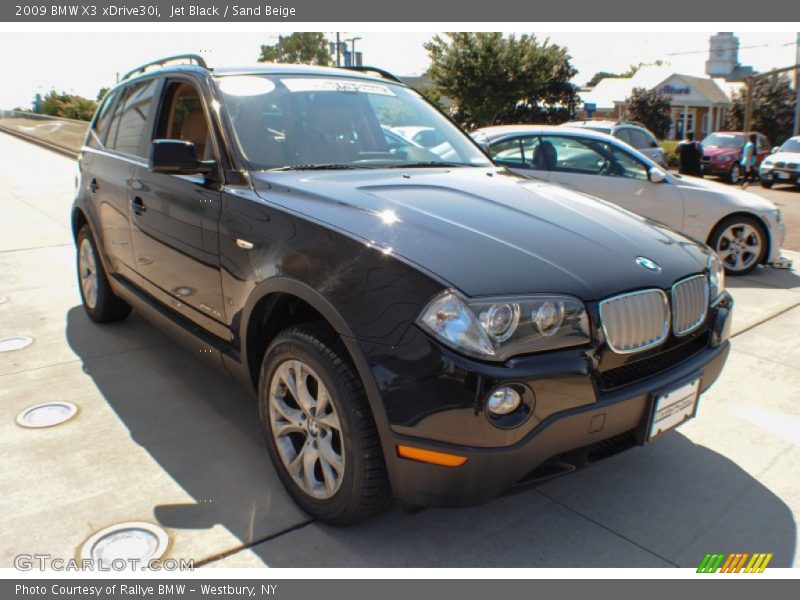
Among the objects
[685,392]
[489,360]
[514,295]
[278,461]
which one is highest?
[514,295]

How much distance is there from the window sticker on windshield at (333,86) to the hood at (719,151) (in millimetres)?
19558

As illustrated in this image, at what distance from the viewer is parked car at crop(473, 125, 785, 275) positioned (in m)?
7.59

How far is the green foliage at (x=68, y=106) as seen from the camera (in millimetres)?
43013

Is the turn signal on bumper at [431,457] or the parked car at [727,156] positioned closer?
the turn signal on bumper at [431,457]

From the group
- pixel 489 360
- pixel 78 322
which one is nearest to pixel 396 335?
pixel 489 360

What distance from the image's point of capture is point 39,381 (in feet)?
13.9

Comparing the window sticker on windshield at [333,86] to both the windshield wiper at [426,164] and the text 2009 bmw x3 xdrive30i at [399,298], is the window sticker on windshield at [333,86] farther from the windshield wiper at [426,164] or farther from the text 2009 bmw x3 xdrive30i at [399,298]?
the windshield wiper at [426,164]

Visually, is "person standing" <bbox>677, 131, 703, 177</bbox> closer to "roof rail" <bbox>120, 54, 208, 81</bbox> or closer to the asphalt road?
the asphalt road

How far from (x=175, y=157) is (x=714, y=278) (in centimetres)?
247

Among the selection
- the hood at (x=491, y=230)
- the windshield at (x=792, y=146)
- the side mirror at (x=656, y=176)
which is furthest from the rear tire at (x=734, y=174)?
the hood at (x=491, y=230)

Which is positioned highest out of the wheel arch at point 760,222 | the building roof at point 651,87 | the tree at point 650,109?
the building roof at point 651,87

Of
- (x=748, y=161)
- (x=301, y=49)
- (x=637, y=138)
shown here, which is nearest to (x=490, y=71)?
(x=748, y=161)

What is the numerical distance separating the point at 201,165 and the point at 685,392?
233 centimetres
